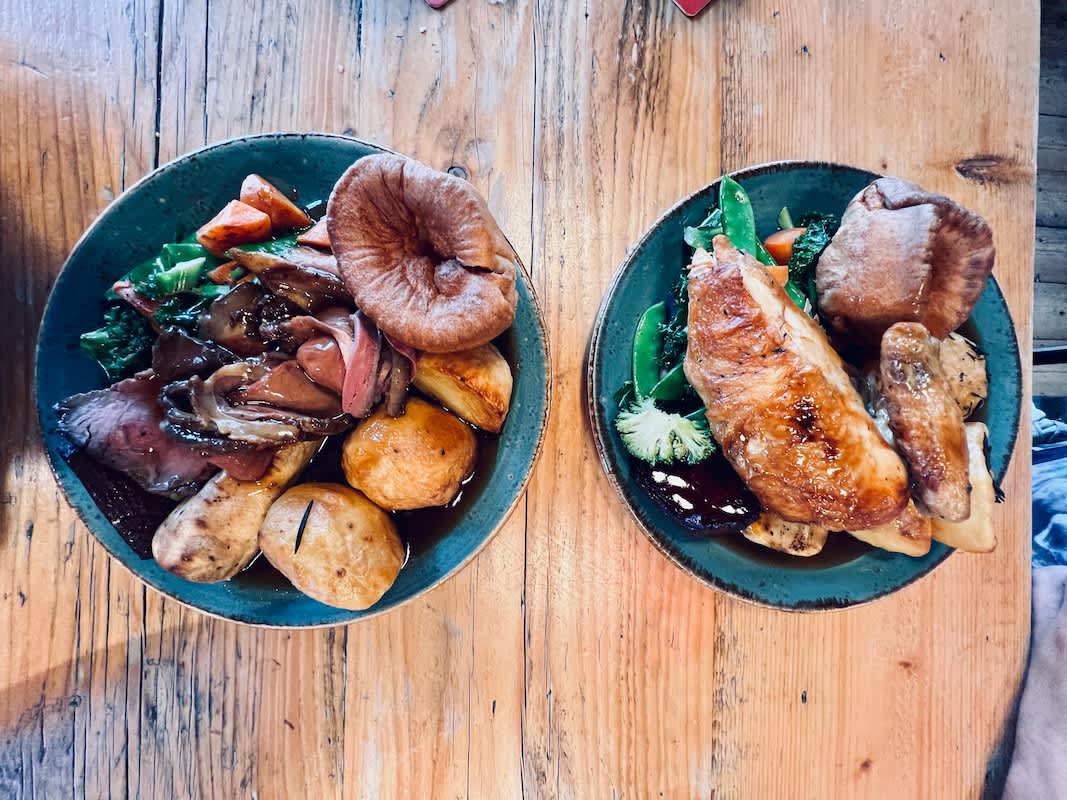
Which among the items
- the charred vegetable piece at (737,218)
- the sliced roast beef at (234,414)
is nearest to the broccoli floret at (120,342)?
the sliced roast beef at (234,414)

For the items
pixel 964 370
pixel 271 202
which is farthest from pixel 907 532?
pixel 271 202

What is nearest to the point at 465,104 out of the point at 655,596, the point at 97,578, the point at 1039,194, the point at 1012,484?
the point at 655,596

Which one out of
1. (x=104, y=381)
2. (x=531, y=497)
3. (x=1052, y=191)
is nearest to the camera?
(x=104, y=381)

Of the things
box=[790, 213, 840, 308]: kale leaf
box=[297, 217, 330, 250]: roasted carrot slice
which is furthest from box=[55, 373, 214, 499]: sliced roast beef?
box=[790, 213, 840, 308]: kale leaf

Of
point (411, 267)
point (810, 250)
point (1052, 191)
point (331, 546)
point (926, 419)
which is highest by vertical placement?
point (1052, 191)

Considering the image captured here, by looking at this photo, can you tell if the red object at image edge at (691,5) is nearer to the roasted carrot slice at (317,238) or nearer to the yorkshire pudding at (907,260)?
the yorkshire pudding at (907,260)

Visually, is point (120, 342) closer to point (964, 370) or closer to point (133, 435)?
point (133, 435)

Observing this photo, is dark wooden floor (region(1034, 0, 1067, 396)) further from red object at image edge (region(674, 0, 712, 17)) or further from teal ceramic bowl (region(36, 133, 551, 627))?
teal ceramic bowl (region(36, 133, 551, 627))

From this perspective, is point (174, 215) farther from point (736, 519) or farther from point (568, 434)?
point (736, 519)
